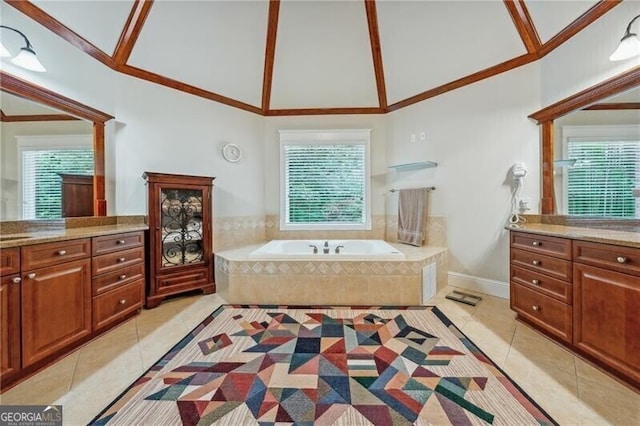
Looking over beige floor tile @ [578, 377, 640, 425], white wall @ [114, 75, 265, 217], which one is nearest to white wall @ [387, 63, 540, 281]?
beige floor tile @ [578, 377, 640, 425]

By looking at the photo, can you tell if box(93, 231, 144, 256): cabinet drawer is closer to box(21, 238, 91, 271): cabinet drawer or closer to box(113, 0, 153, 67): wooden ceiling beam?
box(21, 238, 91, 271): cabinet drawer

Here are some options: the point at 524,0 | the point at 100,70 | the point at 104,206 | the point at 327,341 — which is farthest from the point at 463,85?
the point at 104,206

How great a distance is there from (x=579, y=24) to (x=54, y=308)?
15.8ft

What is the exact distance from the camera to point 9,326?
146 centimetres

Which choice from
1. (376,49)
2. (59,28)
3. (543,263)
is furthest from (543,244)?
(59,28)

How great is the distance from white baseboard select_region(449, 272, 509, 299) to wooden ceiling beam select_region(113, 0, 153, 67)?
4.56m

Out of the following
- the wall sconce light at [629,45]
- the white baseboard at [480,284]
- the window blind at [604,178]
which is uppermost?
the wall sconce light at [629,45]

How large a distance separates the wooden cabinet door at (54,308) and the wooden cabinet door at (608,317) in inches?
140

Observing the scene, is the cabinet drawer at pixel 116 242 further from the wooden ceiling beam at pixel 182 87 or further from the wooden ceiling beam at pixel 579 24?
the wooden ceiling beam at pixel 579 24

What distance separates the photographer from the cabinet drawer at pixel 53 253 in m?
1.57

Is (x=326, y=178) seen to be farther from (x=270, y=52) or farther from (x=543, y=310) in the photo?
(x=543, y=310)

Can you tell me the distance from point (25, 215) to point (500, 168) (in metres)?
4.64

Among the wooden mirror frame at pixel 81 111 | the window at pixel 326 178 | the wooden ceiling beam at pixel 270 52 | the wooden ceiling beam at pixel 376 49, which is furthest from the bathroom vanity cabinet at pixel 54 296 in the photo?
the wooden ceiling beam at pixel 376 49

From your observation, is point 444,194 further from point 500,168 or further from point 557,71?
point 557,71
